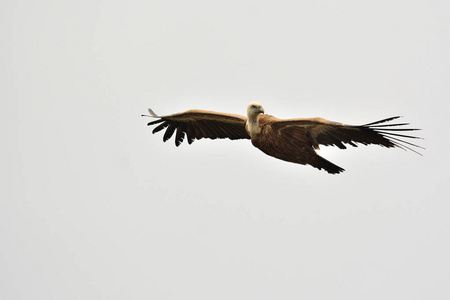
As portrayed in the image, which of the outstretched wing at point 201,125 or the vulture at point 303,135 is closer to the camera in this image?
the vulture at point 303,135

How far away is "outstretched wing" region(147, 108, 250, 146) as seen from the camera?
74.7 ft

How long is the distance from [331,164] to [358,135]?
114cm

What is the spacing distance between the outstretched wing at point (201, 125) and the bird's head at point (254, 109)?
1565 millimetres

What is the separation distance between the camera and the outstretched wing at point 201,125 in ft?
74.7

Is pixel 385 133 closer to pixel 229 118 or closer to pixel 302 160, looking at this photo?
pixel 302 160

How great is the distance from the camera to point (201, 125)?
23.5 metres

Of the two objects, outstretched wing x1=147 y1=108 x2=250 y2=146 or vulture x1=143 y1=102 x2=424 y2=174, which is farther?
outstretched wing x1=147 y1=108 x2=250 y2=146

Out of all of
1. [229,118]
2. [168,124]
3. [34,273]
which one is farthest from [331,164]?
[34,273]

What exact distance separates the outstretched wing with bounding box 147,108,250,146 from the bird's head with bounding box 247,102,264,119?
157 centimetres

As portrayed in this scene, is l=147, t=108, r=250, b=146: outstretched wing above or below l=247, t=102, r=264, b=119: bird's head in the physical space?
above

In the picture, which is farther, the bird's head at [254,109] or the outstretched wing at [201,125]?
the outstretched wing at [201,125]

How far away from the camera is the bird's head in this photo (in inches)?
805

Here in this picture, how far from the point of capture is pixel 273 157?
2112cm

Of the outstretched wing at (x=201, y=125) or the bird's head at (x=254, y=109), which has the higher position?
the outstretched wing at (x=201, y=125)
